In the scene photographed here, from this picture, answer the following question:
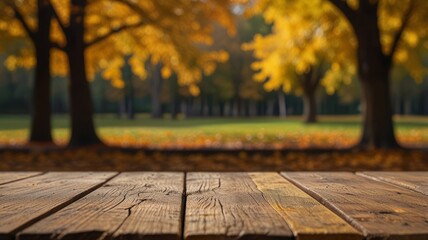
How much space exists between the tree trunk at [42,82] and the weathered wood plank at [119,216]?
12.6 m

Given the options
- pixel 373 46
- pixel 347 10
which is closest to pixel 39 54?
pixel 347 10

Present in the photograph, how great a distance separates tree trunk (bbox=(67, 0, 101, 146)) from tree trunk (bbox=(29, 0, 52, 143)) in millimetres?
1491

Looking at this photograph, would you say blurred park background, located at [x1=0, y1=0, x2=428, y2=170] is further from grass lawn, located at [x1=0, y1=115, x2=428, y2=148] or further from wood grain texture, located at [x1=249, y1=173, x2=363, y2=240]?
wood grain texture, located at [x1=249, y1=173, x2=363, y2=240]

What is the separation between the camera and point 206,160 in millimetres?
9125

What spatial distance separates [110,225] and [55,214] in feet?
0.89

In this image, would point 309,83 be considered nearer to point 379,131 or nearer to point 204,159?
point 379,131

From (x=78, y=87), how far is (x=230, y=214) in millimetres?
11725

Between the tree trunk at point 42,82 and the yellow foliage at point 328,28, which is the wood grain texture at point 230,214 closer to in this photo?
the yellow foliage at point 328,28

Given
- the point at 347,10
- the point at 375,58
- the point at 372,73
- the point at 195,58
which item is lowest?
the point at 372,73

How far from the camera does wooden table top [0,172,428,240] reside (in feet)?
4.20

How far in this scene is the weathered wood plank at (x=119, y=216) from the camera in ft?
4.14

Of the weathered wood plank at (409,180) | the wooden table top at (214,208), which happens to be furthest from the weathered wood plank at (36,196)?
the weathered wood plank at (409,180)

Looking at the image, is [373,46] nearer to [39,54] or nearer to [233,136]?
[233,136]

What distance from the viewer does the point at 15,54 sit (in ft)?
52.3
